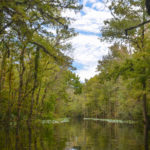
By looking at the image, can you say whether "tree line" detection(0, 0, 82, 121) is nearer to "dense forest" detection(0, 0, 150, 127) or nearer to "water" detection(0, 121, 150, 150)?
"dense forest" detection(0, 0, 150, 127)

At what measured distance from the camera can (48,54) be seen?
38.7ft

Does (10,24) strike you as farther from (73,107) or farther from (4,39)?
(73,107)

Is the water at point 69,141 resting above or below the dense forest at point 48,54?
below

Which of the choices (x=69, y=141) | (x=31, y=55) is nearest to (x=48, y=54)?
(x=69, y=141)

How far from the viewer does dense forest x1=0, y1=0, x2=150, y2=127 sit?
8.62m

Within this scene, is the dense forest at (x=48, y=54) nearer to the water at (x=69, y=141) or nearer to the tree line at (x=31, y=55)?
the tree line at (x=31, y=55)

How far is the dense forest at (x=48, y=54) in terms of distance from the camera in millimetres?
8625

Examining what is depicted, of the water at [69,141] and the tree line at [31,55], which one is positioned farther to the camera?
the tree line at [31,55]

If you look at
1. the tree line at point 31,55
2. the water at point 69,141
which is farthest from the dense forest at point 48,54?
the water at point 69,141

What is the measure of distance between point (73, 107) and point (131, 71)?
218 ft

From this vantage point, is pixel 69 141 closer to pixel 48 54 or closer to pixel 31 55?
pixel 48 54

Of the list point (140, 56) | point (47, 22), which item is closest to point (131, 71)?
point (140, 56)

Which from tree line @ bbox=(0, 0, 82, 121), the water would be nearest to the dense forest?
tree line @ bbox=(0, 0, 82, 121)

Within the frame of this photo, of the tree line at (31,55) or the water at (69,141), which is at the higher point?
the tree line at (31,55)
